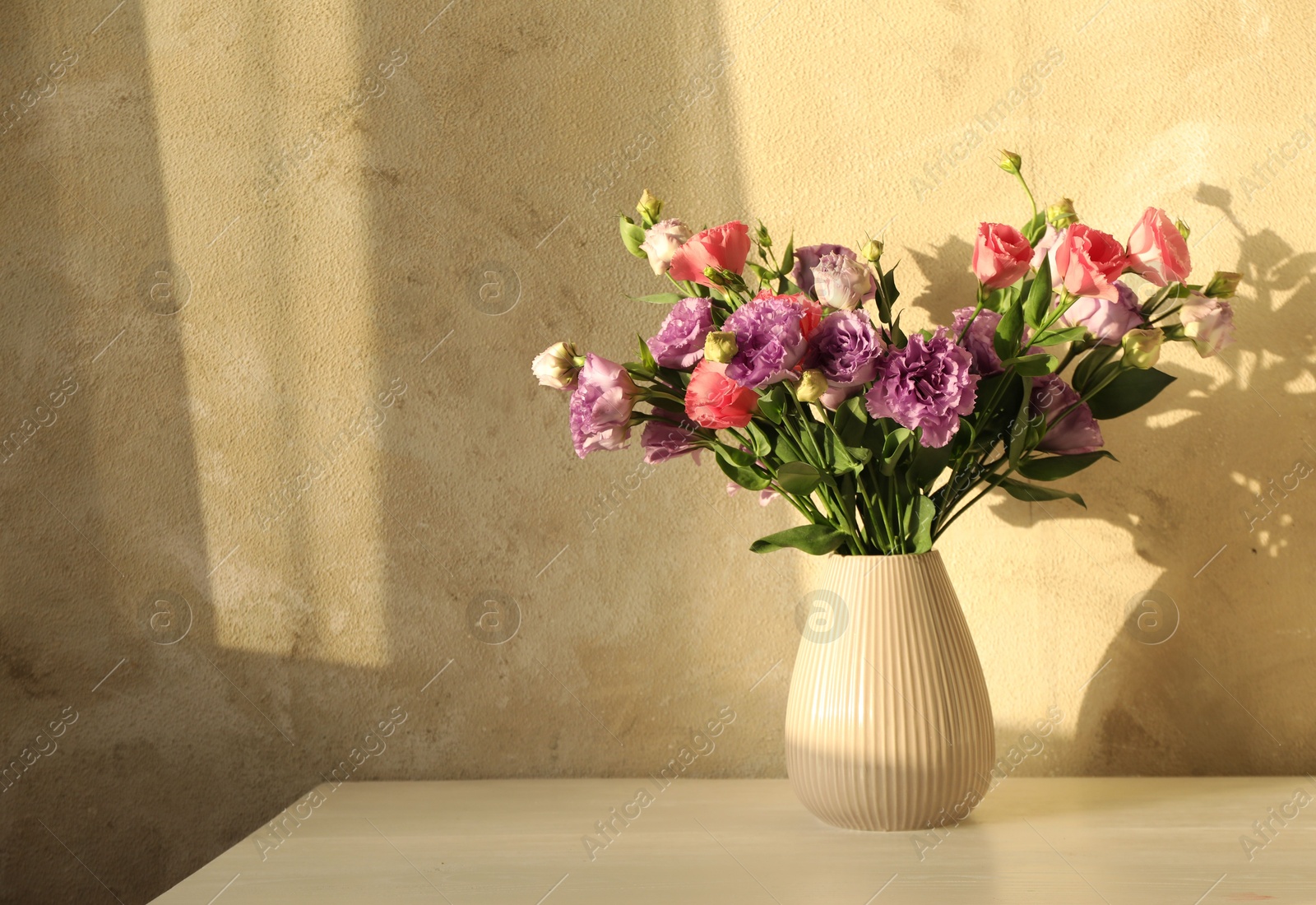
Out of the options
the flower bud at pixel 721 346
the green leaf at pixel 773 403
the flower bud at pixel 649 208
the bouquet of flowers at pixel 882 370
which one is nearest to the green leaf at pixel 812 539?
the bouquet of flowers at pixel 882 370

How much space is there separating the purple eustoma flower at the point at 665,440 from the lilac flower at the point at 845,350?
16 cm

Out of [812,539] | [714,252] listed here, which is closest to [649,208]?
[714,252]

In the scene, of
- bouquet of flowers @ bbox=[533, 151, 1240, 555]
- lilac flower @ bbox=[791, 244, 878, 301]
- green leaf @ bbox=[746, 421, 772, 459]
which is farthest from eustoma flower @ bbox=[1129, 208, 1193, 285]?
green leaf @ bbox=[746, 421, 772, 459]

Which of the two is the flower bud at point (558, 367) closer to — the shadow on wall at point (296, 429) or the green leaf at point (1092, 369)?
the shadow on wall at point (296, 429)

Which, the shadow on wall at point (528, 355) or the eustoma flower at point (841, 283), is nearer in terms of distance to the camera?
the eustoma flower at point (841, 283)

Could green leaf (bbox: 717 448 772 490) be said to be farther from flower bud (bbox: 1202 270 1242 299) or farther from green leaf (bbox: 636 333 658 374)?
flower bud (bbox: 1202 270 1242 299)

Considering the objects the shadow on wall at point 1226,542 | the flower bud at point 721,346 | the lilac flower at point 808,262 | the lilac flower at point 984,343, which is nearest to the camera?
the flower bud at point 721,346

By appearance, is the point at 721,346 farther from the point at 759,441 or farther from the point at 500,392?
the point at 500,392

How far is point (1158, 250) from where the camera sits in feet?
2.52

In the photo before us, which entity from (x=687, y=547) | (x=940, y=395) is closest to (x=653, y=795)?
(x=687, y=547)

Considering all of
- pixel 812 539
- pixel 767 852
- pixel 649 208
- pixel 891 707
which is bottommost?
pixel 767 852

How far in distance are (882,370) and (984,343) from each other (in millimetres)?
108

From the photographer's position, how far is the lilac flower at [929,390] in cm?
71

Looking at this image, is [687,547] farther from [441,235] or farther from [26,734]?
[26,734]
